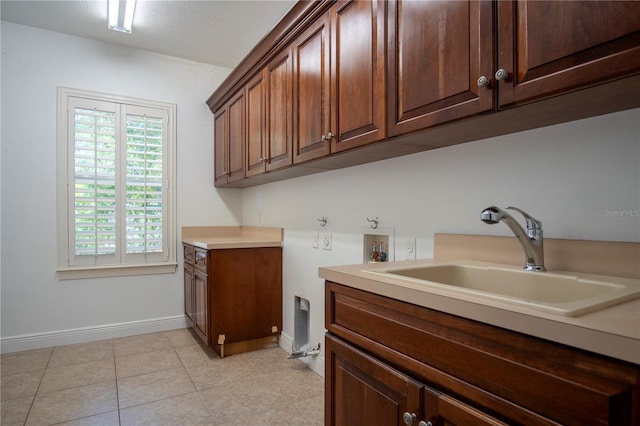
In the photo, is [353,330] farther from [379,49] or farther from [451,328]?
[379,49]

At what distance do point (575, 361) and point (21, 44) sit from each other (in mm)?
4030

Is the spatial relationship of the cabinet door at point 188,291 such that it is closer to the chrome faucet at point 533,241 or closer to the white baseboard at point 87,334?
the white baseboard at point 87,334

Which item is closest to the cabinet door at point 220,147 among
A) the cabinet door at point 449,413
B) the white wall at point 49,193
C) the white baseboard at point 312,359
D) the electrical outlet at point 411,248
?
the white wall at point 49,193

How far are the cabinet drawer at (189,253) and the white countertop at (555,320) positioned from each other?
2501 mm

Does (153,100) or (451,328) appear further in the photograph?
(153,100)

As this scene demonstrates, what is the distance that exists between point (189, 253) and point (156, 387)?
4.15 ft

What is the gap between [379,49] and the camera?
1.38 metres

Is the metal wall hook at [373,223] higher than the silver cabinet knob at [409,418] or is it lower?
higher

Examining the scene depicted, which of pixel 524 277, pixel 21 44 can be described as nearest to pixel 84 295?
pixel 21 44

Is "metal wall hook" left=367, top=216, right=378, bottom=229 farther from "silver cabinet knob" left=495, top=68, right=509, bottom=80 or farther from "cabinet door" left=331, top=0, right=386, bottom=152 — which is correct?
"silver cabinet knob" left=495, top=68, right=509, bottom=80

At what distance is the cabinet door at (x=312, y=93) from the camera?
5.72 ft

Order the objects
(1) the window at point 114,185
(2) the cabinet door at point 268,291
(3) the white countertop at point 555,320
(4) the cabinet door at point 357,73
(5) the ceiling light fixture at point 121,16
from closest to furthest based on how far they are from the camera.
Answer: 1. (3) the white countertop at point 555,320
2. (4) the cabinet door at point 357,73
3. (5) the ceiling light fixture at point 121,16
4. (2) the cabinet door at point 268,291
5. (1) the window at point 114,185

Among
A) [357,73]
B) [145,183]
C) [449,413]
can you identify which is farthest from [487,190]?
[145,183]

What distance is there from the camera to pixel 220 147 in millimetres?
3463
